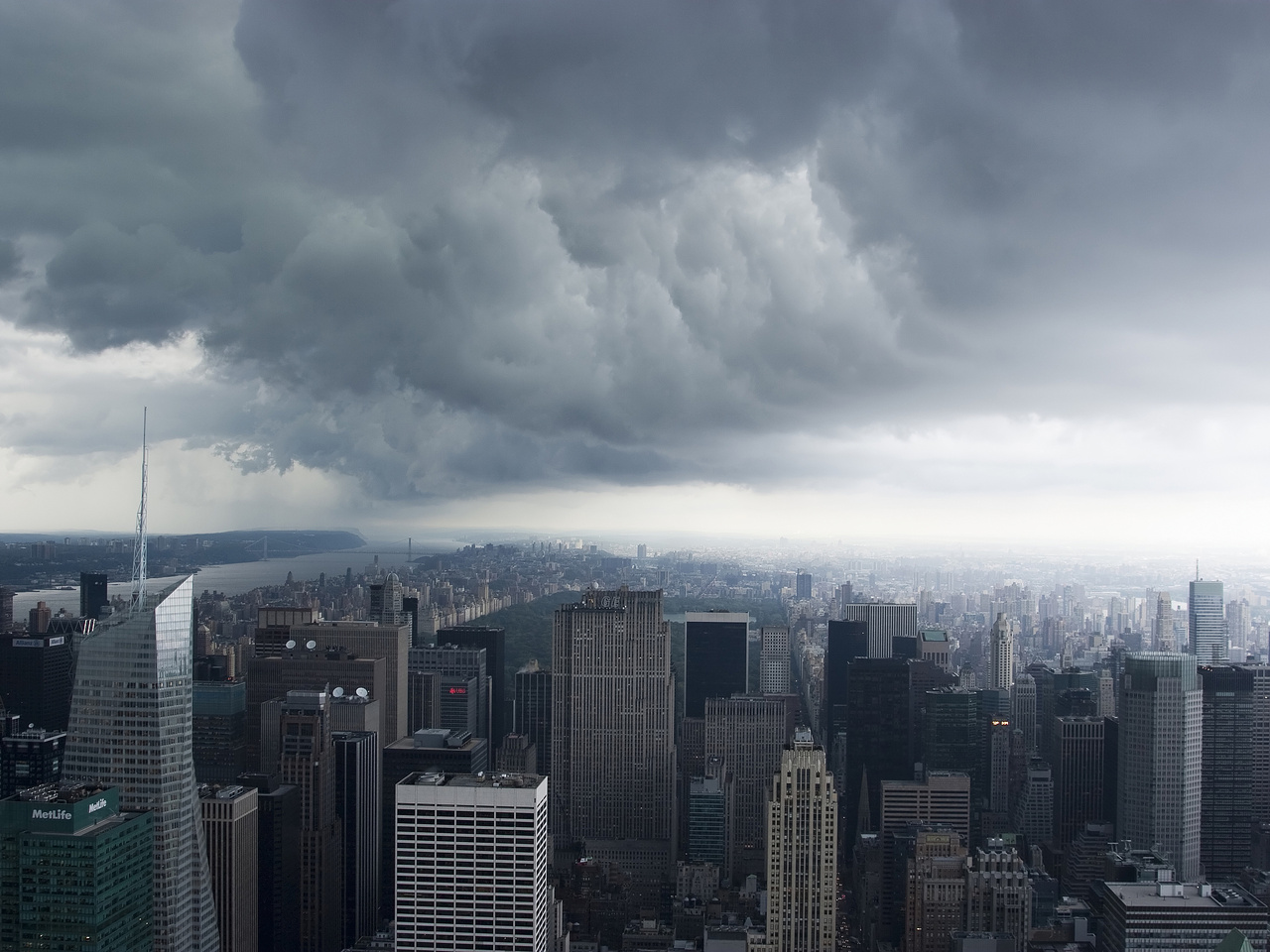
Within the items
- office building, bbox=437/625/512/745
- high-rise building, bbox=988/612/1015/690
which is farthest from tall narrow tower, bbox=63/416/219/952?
high-rise building, bbox=988/612/1015/690

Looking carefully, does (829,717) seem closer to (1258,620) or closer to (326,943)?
(1258,620)

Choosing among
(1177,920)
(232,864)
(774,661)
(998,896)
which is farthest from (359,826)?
(774,661)

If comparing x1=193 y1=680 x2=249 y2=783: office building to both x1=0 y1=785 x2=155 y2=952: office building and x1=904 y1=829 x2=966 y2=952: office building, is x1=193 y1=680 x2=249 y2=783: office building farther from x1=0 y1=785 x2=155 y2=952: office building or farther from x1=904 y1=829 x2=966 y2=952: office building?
x1=904 y1=829 x2=966 y2=952: office building

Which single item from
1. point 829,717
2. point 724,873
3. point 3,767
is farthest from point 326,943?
point 829,717

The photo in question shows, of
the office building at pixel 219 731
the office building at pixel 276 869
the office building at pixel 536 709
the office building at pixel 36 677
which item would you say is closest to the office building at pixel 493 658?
the office building at pixel 536 709

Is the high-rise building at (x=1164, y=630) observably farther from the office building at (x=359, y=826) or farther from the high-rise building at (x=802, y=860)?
the office building at (x=359, y=826)
